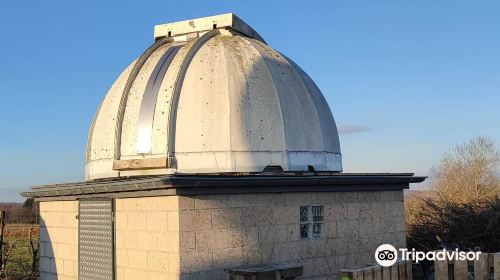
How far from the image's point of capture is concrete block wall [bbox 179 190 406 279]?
8617mm

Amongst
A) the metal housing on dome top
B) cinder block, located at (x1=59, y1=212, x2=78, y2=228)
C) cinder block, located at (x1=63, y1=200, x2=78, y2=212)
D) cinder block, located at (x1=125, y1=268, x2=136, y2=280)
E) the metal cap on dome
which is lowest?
cinder block, located at (x1=125, y1=268, x2=136, y2=280)

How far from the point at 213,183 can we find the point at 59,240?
181 inches

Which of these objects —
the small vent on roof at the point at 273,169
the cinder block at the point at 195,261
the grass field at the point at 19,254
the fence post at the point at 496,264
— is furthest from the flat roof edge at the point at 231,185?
the grass field at the point at 19,254

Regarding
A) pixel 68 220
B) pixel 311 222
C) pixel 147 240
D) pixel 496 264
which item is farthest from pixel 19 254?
pixel 496 264

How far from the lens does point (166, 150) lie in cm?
1005

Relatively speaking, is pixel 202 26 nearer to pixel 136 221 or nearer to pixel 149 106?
pixel 149 106

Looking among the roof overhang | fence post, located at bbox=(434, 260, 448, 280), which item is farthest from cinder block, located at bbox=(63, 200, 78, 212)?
fence post, located at bbox=(434, 260, 448, 280)

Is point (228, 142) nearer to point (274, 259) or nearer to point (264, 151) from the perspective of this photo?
point (264, 151)

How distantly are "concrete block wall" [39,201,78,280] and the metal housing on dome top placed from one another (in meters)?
0.97

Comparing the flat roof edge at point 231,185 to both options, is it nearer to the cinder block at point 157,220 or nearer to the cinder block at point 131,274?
the cinder block at point 157,220

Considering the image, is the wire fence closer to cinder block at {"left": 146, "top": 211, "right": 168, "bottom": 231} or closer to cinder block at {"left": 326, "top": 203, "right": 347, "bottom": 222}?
cinder block at {"left": 146, "top": 211, "right": 168, "bottom": 231}

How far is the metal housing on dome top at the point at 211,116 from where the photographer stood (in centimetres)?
1009

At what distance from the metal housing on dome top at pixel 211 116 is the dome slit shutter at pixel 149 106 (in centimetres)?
2

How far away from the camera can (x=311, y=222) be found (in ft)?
33.5
